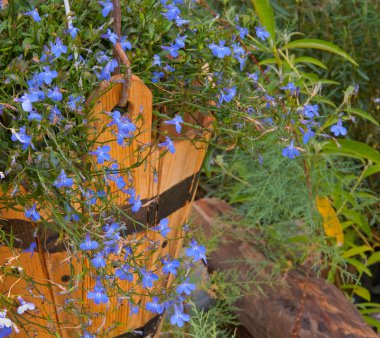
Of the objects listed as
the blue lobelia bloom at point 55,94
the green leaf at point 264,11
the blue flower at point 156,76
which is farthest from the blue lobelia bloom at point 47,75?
the green leaf at point 264,11

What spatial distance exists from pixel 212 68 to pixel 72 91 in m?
0.33

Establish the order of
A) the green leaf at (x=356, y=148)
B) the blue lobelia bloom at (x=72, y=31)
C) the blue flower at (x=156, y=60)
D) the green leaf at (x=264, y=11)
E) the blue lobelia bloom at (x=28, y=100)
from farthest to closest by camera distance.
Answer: the green leaf at (x=356, y=148) < the green leaf at (x=264, y=11) < the blue flower at (x=156, y=60) < the blue lobelia bloom at (x=72, y=31) < the blue lobelia bloom at (x=28, y=100)

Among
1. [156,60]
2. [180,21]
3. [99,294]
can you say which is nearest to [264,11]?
[180,21]

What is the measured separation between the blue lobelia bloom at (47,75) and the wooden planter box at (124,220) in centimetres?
9

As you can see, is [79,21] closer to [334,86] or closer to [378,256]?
[378,256]

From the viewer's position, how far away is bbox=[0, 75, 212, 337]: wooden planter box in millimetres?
1265

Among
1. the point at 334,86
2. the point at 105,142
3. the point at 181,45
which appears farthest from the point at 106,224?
the point at 334,86

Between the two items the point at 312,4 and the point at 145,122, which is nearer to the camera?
the point at 145,122

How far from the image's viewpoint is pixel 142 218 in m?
1.41

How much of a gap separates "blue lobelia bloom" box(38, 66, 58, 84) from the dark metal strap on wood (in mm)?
268

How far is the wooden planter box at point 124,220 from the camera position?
4.15ft

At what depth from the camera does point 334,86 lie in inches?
115

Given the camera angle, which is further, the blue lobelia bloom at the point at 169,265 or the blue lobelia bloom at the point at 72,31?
the blue lobelia bloom at the point at 169,265

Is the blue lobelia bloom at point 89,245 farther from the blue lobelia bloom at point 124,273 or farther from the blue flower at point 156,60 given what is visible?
the blue flower at point 156,60
